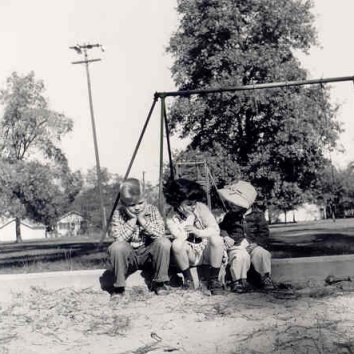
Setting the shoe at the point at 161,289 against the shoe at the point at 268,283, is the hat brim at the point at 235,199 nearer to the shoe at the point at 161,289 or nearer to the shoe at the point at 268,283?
the shoe at the point at 268,283

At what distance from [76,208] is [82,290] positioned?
81289 millimetres

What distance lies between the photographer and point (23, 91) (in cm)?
3550

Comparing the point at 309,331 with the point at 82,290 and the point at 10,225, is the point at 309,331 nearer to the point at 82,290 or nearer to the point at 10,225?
the point at 82,290

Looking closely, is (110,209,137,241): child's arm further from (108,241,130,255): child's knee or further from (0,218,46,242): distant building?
(0,218,46,242): distant building

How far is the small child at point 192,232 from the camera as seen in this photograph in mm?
4820

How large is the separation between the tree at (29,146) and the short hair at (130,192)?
30.5 m

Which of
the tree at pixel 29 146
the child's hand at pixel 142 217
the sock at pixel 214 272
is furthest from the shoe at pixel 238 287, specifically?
the tree at pixel 29 146

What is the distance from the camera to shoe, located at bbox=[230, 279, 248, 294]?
4691 mm

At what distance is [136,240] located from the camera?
16.7 ft

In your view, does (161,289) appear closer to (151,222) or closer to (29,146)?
(151,222)

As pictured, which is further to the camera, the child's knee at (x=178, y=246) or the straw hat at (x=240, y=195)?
the straw hat at (x=240, y=195)

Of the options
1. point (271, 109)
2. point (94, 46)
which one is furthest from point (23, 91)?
point (271, 109)

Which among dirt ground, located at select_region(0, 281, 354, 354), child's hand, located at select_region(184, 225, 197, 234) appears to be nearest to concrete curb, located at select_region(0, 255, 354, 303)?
dirt ground, located at select_region(0, 281, 354, 354)

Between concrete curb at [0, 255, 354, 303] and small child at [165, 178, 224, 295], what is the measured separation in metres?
0.57
